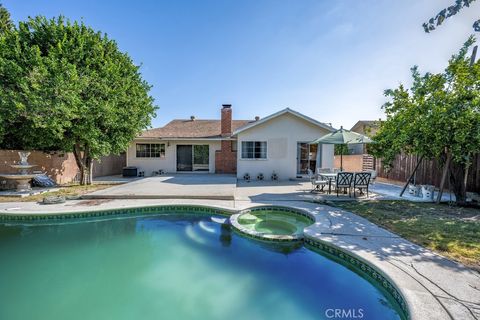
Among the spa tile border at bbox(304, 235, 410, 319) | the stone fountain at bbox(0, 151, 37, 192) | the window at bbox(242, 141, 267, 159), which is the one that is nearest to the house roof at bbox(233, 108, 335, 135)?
the window at bbox(242, 141, 267, 159)

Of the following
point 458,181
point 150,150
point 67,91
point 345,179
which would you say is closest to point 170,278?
point 345,179

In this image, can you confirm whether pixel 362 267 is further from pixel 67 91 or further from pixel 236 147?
pixel 236 147

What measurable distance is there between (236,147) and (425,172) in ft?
38.4

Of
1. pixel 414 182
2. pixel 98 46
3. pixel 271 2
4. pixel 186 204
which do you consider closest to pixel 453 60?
pixel 414 182

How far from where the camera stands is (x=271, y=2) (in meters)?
10.2

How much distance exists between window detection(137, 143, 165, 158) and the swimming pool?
11616 mm

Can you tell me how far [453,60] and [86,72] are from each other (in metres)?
15.5

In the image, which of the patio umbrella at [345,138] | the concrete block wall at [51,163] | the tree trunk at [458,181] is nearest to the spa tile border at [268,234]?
the patio umbrella at [345,138]

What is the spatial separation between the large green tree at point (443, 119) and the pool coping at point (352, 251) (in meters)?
3.92

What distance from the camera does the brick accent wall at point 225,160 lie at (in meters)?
18.0

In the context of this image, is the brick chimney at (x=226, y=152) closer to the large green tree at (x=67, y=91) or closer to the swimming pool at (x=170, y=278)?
the large green tree at (x=67, y=91)

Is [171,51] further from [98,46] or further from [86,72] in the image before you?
[86,72]

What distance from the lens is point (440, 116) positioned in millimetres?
7387

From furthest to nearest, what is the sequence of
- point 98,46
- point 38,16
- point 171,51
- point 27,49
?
point 171,51 < point 98,46 < point 38,16 < point 27,49
